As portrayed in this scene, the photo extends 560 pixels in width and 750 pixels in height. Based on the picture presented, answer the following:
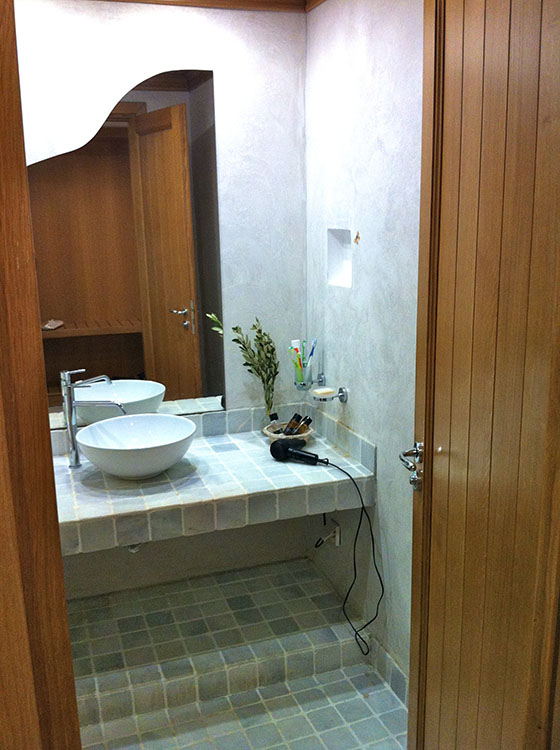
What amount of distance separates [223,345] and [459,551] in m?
1.50

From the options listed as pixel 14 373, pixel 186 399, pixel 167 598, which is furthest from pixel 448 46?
pixel 167 598

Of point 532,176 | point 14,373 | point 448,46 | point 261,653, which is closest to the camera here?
point 14,373

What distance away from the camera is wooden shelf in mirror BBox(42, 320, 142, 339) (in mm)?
2824

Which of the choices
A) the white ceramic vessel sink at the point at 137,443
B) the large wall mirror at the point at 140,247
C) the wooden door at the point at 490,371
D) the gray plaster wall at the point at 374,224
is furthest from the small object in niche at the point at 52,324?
the wooden door at the point at 490,371

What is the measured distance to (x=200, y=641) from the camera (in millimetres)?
2738

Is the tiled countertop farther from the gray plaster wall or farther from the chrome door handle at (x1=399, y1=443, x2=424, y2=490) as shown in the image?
the chrome door handle at (x1=399, y1=443, x2=424, y2=490)

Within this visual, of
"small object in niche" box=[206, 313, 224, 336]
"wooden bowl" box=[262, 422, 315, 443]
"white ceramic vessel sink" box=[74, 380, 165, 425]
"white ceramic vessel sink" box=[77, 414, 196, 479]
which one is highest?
"small object in niche" box=[206, 313, 224, 336]

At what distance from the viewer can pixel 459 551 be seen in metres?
1.74

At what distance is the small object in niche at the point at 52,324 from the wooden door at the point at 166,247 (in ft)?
1.07

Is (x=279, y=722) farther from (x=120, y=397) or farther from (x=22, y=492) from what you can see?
(x=22, y=492)

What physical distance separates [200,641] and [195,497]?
26.2 inches

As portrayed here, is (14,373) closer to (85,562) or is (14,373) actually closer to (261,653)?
(261,653)

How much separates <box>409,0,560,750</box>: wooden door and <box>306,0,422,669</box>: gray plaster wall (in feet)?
1.25

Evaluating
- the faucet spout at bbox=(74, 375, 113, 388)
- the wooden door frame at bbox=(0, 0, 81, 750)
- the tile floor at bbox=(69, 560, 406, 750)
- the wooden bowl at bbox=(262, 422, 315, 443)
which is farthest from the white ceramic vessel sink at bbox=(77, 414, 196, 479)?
the wooden door frame at bbox=(0, 0, 81, 750)
